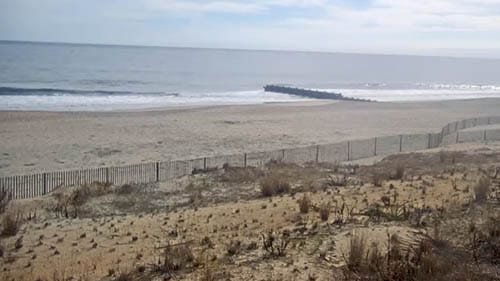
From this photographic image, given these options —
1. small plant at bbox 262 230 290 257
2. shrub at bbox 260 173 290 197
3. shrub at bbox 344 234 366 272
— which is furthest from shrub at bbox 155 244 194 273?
shrub at bbox 260 173 290 197

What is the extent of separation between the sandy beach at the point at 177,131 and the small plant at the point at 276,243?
59.7ft

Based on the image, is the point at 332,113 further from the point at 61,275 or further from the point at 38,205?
the point at 61,275

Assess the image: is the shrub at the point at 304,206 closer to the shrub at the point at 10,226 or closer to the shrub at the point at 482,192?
the shrub at the point at 482,192

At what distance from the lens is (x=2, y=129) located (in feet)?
127

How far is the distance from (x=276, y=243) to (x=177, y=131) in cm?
3106

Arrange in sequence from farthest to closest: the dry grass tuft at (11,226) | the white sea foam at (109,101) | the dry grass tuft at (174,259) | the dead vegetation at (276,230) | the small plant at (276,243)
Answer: the white sea foam at (109,101), the dry grass tuft at (11,226), the small plant at (276,243), the dry grass tuft at (174,259), the dead vegetation at (276,230)

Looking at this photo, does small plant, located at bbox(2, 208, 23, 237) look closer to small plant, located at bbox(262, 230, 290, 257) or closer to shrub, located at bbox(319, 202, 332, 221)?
small plant, located at bbox(262, 230, 290, 257)

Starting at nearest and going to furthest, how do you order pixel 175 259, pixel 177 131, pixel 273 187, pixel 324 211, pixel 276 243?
1. pixel 175 259
2. pixel 276 243
3. pixel 324 211
4. pixel 273 187
5. pixel 177 131

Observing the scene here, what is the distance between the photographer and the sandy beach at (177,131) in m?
30.2

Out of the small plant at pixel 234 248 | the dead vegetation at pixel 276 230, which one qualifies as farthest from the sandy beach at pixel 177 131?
the small plant at pixel 234 248

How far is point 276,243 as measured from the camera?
33.6 ft

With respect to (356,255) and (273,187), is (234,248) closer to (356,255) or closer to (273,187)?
(356,255)

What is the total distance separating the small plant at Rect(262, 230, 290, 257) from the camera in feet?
31.7

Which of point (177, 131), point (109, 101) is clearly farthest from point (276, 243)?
point (109, 101)
